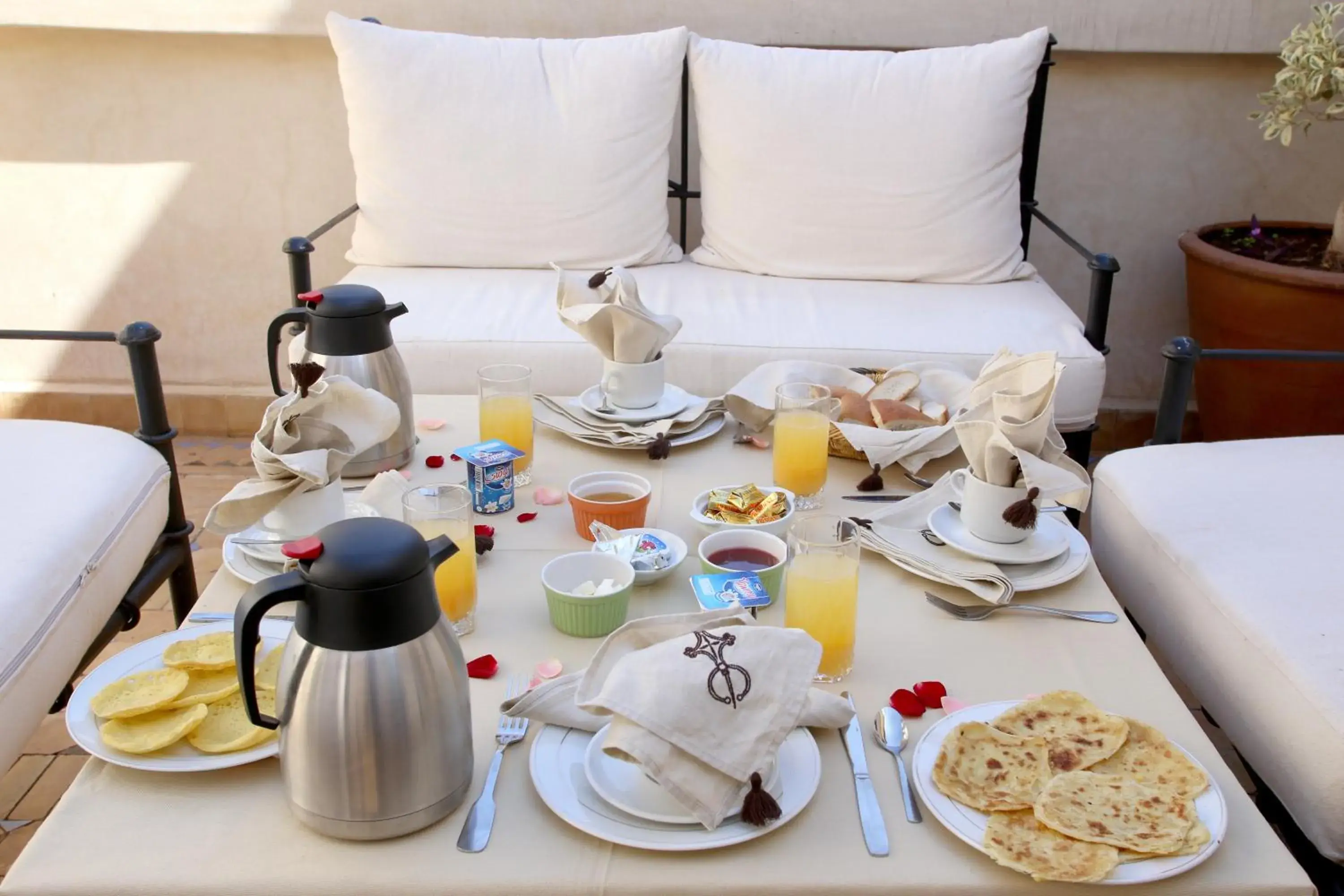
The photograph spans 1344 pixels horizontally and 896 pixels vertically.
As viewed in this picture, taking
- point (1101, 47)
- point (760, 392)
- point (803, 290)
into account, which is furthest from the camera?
point (1101, 47)

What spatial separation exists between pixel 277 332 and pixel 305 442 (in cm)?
32

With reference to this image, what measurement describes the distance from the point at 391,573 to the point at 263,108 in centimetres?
258

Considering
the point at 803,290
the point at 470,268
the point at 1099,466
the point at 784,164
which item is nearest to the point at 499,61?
the point at 470,268

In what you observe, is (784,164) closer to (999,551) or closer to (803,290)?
(803,290)

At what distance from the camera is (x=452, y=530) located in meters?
1.20

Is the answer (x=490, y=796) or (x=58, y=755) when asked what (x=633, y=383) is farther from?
(x=58, y=755)

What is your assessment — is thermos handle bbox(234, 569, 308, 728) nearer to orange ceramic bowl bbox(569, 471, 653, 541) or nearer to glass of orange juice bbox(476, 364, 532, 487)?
orange ceramic bowl bbox(569, 471, 653, 541)

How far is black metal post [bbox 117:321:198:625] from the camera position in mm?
1706

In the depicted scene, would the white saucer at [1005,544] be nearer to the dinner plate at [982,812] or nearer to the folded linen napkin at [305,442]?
the dinner plate at [982,812]

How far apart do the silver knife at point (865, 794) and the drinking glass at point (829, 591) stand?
0.07 metres

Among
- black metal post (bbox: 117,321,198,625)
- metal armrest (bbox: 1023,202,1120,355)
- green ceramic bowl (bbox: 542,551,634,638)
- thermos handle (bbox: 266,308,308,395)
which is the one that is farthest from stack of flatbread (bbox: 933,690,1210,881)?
metal armrest (bbox: 1023,202,1120,355)

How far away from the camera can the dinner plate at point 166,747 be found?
974mm

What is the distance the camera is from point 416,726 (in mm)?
889

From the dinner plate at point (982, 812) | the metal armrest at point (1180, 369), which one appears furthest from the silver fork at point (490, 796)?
the metal armrest at point (1180, 369)
